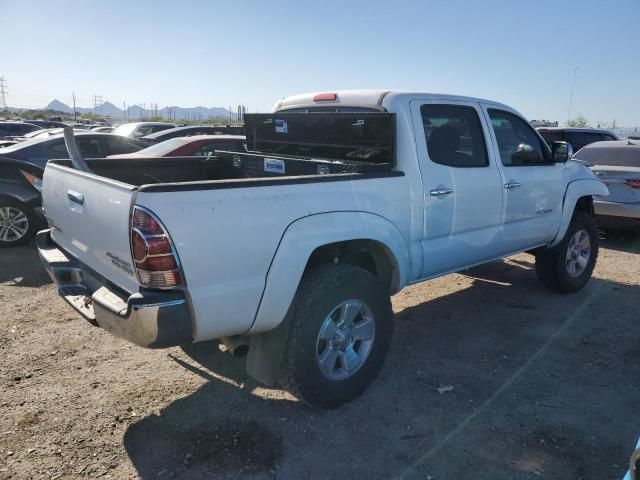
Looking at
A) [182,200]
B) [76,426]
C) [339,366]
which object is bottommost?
[76,426]

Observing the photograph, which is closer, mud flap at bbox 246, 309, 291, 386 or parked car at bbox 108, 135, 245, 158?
mud flap at bbox 246, 309, 291, 386

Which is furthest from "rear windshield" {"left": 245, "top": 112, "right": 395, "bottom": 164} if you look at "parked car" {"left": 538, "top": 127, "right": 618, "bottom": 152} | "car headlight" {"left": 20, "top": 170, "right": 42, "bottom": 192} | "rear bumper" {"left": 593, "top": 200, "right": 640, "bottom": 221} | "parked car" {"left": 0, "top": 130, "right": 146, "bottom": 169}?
"parked car" {"left": 538, "top": 127, "right": 618, "bottom": 152}

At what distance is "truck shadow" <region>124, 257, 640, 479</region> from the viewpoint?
271 cm

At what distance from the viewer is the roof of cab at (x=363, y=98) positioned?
368cm

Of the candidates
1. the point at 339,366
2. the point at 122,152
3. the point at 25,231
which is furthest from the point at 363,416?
the point at 122,152

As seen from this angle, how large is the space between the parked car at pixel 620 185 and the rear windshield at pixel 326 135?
541 centimetres

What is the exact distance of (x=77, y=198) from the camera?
2967mm

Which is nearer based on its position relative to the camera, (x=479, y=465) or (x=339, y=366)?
(x=479, y=465)

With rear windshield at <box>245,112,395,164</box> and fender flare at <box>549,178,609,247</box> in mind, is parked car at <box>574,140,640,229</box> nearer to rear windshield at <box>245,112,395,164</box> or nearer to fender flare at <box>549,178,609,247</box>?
fender flare at <box>549,178,609,247</box>

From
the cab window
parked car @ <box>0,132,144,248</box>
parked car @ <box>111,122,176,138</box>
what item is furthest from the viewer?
parked car @ <box>111,122,176,138</box>

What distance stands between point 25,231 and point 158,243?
5.87 metres

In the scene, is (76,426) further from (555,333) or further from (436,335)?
(555,333)

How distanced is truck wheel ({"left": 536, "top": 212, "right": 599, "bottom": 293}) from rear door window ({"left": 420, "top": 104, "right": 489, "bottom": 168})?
1.78 meters

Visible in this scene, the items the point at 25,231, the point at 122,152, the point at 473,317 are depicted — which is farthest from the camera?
the point at 122,152
